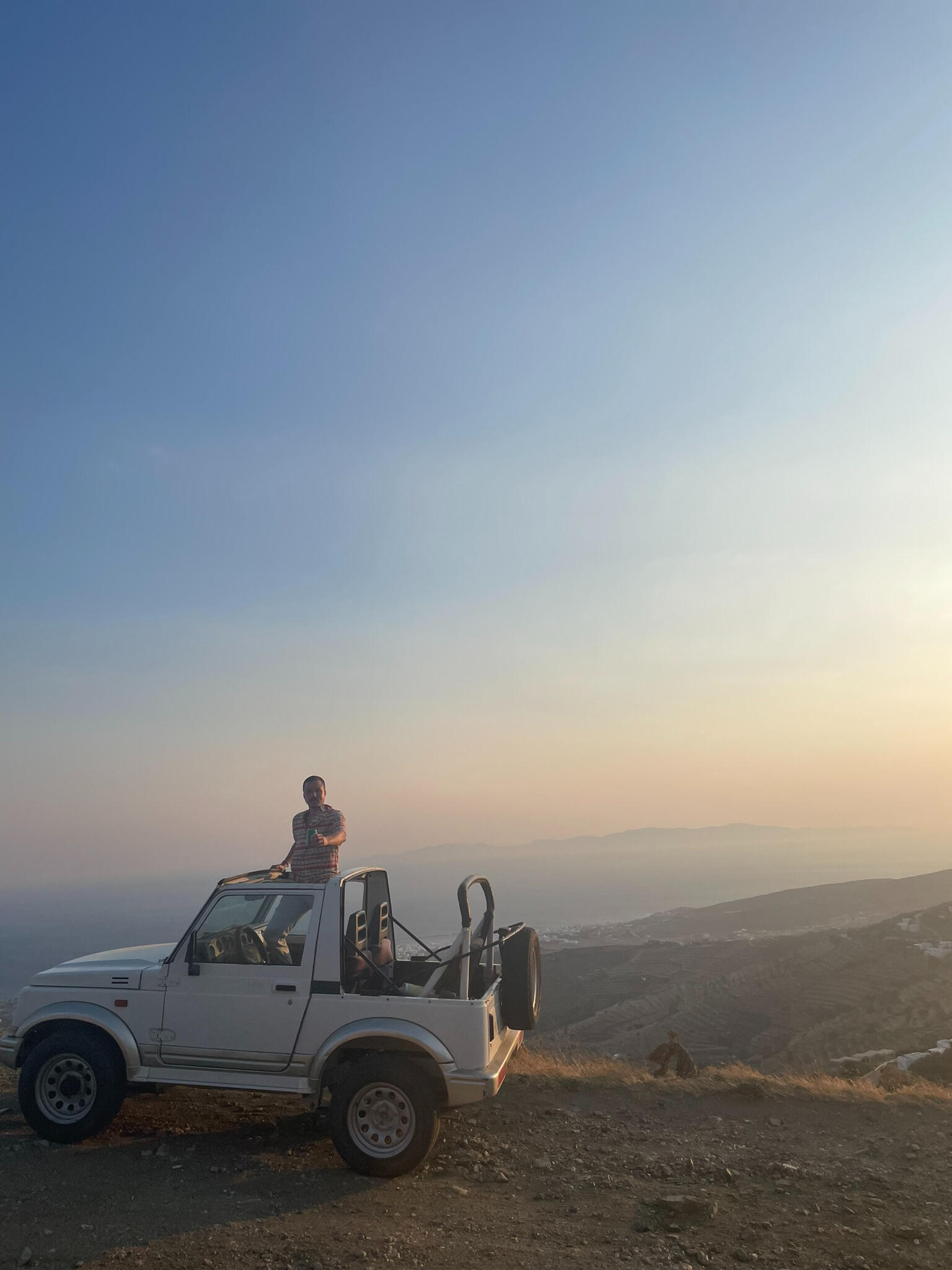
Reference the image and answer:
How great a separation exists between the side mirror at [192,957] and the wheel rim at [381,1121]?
1.75 meters

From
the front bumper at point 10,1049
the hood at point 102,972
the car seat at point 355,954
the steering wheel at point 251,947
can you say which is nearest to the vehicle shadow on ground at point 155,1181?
the front bumper at point 10,1049

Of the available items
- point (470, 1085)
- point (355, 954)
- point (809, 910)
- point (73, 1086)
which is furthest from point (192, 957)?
point (809, 910)

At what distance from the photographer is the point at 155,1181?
6.33 meters

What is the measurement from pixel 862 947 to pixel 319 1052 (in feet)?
111

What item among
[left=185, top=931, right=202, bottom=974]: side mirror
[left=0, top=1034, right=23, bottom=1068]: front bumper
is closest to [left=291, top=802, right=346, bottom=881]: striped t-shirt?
Result: [left=185, top=931, right=202, bottom=974]: side mirror

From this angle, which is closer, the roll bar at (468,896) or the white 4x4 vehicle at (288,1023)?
the white 4x4 vehicle at (288,1023)

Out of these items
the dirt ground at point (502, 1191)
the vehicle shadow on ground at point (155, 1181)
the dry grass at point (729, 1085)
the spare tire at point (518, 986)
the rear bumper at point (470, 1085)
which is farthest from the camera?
the dry grass at point (729, 1085)

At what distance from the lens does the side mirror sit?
692 cm

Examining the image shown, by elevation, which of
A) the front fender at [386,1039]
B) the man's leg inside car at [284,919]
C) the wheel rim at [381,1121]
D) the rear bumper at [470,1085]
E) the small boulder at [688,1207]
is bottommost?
the small boulder at [688,1207]

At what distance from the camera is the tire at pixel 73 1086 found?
22.5 ft

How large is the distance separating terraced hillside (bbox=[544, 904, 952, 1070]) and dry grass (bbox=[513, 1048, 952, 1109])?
1109 cm

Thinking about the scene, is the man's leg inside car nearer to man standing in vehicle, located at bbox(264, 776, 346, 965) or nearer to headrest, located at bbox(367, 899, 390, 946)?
man standing in vehicle, located at bbox(264, 776, 346, 965)

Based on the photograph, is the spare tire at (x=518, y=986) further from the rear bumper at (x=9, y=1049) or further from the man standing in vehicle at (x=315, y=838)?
the rear bumper at (x=9, y=1049)

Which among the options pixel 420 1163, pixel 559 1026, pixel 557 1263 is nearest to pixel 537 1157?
pixel 420 1163
